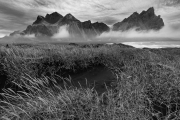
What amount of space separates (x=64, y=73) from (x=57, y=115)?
3944 millimetres

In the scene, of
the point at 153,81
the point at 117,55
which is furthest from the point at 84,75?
the point at 153,81

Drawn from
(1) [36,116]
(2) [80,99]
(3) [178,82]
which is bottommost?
(1) [36,116]

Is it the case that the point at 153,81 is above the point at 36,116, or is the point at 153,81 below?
above

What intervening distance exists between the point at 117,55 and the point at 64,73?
117 inches

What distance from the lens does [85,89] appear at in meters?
3.72

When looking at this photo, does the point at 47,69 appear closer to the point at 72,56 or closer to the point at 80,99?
the point at 72,56

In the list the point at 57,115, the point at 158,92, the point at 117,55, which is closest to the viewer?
the point at 57,115

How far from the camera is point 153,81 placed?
4.11m

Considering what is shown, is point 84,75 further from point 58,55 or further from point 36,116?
point 36,116

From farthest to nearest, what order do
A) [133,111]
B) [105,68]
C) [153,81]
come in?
1. [105,68]
2. [153,81]
3. [133,111]

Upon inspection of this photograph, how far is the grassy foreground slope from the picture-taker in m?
2.89

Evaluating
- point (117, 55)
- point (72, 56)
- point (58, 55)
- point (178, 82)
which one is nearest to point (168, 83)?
point (178, 82)

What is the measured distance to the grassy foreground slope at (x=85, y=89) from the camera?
2.89 metres

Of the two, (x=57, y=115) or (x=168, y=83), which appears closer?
(x=57, y=115)
